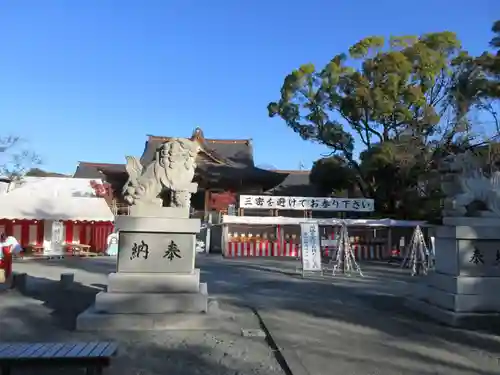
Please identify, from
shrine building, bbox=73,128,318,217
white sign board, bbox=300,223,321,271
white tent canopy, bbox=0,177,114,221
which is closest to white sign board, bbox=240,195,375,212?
shrine building, bbox=73,128,318,217

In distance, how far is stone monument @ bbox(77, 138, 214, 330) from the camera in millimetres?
7062

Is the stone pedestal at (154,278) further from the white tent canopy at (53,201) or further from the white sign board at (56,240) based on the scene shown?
the white sign board at (56,240)

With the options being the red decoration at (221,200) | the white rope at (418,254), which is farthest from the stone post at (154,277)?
the red decoration at (221,200)

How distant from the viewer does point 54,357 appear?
389cm

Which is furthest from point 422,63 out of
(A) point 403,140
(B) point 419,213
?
(B) point 419,213

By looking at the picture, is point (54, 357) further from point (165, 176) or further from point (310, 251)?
point (310, 251)

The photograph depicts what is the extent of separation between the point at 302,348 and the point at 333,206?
20.0 metres

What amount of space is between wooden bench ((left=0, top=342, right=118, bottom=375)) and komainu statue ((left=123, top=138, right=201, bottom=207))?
3792mm

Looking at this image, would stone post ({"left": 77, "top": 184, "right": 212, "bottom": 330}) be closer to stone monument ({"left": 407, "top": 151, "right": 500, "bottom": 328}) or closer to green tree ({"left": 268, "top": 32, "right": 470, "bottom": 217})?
stone monument ({"left": 407, "top": 151, "right": 500, "bottom": 328})

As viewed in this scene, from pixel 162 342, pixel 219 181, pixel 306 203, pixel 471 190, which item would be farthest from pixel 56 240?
pixel 471 190

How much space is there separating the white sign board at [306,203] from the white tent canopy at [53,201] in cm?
745

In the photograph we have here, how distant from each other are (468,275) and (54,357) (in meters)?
6.51

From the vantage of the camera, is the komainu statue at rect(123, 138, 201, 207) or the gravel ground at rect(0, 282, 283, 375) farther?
the komainu statue at rect(123, 138, 201, 207)

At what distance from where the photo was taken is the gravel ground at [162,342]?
5246 millimetres
